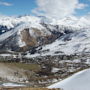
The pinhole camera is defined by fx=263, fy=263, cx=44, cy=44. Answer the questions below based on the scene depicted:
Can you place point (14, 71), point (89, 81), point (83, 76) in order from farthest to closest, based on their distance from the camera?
point (14, 71)
point (83, 76)
point (89, 81)

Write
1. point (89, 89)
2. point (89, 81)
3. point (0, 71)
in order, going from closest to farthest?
point (89, 89)
point (89, 81)
point (0, 71)

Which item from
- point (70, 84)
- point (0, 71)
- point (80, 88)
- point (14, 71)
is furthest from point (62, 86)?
point (14, 71)

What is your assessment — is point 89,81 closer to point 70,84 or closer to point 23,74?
point 70,84

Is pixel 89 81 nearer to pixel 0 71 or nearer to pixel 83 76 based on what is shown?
pixel 83 76

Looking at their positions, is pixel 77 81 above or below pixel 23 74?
above

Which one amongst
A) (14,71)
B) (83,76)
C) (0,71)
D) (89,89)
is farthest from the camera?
(14,71)

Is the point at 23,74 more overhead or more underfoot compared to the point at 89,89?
more underfoot

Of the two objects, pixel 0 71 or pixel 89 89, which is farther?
pixel 0 71

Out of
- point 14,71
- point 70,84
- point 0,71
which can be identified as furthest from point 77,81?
point 14,71

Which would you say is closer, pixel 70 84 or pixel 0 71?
pixel 70 84

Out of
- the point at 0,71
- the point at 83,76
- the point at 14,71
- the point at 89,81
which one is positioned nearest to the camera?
the point at 89,81
